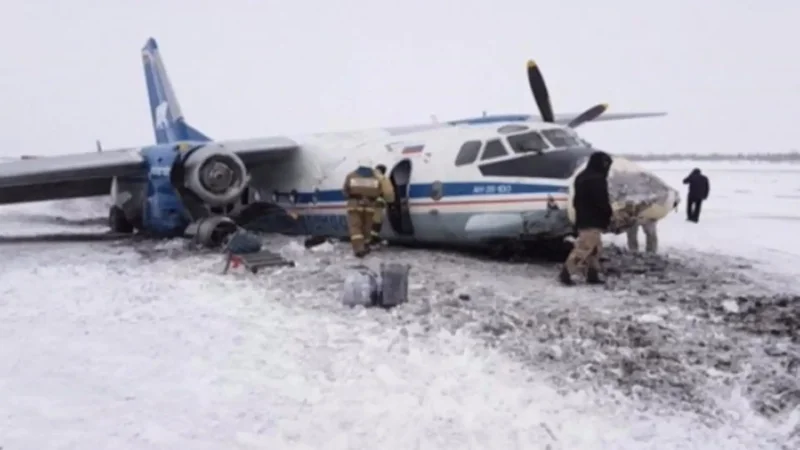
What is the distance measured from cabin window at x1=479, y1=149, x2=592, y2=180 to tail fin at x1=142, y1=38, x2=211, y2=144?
10.1 meters

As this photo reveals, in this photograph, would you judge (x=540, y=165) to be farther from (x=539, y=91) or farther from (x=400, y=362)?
(x=400, y=362)

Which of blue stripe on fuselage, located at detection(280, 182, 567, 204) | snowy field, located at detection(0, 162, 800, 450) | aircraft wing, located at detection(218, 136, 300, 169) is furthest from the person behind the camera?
aircraft wing, located at detection(218, 136, 300, 169)

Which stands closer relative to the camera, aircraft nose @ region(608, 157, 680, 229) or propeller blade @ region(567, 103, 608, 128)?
aircraft nose @ region(608, 157, 680, 229)

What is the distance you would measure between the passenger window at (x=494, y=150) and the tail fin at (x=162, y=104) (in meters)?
9.79

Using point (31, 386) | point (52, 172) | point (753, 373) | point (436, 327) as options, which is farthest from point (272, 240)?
point (753, 373)

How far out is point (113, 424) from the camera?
465cm

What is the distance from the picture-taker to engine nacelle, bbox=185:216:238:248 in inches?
504

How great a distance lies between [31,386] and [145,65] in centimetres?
1732

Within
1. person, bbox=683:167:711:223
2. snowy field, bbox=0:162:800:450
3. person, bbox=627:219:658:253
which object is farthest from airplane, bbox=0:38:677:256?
person, bbox=683:167:711:223

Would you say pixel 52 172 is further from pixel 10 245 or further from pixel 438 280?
pixel 438 280

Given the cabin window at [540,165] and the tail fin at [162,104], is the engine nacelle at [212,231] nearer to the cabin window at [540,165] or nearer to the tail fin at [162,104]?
the cabin window at [540,165]

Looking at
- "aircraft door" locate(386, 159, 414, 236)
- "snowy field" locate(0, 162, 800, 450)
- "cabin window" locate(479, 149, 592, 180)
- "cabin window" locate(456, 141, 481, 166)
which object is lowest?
"snowy field" locate(0, 162, 800, 450)

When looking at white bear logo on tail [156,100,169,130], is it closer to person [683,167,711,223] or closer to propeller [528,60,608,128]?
propeller [528,60,608,128]

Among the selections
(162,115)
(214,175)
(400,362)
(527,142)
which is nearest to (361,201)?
(527,142)
